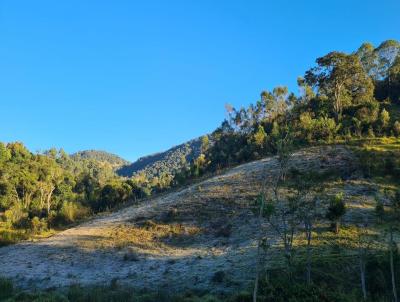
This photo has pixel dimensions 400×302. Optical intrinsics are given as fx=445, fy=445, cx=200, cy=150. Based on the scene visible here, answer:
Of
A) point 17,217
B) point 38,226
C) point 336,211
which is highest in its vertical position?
point 17,217

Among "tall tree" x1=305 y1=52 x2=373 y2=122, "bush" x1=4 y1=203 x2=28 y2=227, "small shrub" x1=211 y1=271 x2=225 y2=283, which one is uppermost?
"tall tree" x1=305 y1=52 x2=373 y2=122

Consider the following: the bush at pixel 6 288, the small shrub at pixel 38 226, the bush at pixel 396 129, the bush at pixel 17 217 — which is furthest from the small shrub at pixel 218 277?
the bush at pixel 396 129

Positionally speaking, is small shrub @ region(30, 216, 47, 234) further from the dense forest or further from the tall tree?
the tall tree

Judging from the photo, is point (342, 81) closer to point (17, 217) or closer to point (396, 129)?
point (396, 129)

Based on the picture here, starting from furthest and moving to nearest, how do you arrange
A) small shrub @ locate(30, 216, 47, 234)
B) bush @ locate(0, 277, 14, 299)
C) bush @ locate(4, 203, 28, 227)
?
1. bush @ locate(4, 203, 28, 227)
2. small shrub @ locate(30, 216, 47, 234)
3. bush @ locate(0, 277, 14, 299)

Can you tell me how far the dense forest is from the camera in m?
21.5

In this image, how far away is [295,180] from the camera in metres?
34.2

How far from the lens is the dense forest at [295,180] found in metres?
21.5

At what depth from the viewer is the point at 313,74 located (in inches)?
2931

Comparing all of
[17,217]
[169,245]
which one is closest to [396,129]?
[169,245]

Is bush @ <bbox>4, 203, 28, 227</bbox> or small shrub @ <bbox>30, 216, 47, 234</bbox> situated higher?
bush @ <bbox>4, 203, 28, 227</bbox>

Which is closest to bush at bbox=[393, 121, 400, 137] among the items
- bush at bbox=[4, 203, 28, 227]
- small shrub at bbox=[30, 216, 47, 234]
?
small shrub at bbox=[30, 216, 47, 234]

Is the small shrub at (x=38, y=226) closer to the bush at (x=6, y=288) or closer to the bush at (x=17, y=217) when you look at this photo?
the bush at (x=17, y=217)

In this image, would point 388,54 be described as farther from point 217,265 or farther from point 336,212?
point 217,265
